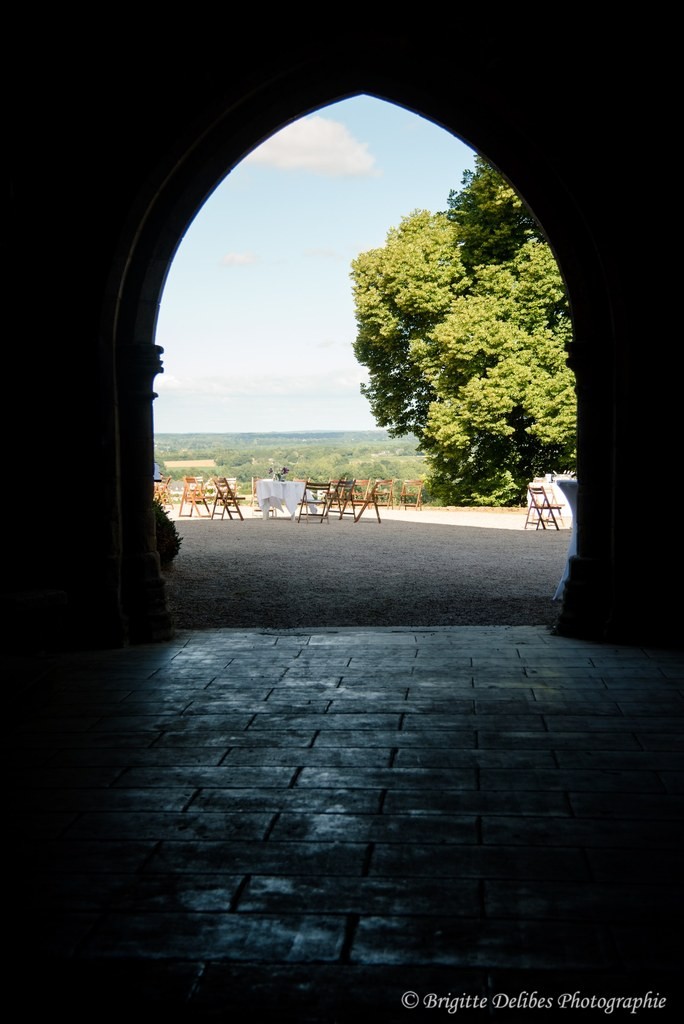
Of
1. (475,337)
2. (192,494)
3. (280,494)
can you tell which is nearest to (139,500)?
(280,494)

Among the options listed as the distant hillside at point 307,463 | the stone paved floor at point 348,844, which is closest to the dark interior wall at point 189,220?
the stone paved floor at point 348,844

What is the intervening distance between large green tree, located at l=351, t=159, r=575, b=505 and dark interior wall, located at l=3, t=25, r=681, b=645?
11.3 meters

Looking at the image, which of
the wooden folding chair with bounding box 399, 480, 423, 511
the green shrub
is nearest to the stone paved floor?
the green shrub

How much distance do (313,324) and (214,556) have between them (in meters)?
31.9

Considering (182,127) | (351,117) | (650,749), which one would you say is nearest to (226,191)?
(351,117)

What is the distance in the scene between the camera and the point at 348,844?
7.04 ft

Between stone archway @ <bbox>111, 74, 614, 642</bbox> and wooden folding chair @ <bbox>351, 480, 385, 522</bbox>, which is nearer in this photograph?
stone archway @ <bbox>111, 74, 614, 642</bbox>

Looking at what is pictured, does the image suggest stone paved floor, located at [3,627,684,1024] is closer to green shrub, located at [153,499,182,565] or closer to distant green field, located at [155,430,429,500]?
green shrub, located at [153,499,182,565]

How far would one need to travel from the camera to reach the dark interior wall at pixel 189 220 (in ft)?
14.4

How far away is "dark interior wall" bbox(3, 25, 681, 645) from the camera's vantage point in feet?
14.4

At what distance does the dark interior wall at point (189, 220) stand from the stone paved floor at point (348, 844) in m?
0.89

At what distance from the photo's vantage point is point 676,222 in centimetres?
437

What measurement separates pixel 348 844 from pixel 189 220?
11.9 ft

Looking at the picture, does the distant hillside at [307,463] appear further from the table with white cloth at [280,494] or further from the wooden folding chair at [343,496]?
the table with white cloth at [280,494]
